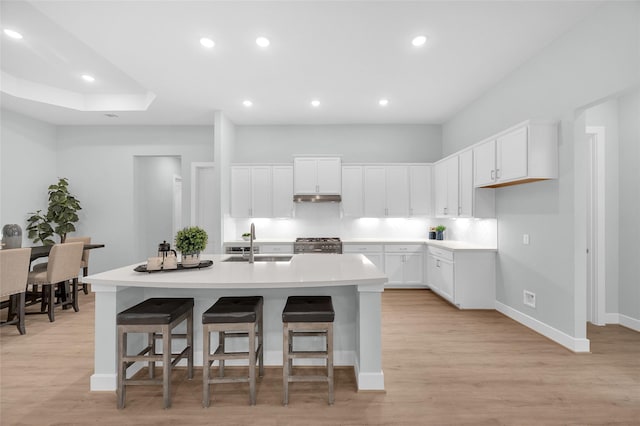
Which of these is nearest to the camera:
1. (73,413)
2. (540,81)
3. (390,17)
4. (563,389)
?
(73,413)

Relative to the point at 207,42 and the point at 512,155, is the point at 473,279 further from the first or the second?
the point at 207,42

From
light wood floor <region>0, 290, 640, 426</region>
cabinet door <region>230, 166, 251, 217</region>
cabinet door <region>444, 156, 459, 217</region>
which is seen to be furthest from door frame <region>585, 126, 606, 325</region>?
cabinet door <region>230, 166, 251, 217</region>

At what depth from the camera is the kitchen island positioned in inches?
86.7

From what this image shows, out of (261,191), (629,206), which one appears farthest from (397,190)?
(629,206)

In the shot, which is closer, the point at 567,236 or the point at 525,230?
the point at 567,236

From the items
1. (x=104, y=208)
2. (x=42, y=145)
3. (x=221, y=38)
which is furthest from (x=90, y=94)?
(x=221, y=38)

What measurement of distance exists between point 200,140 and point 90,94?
1.86 metres

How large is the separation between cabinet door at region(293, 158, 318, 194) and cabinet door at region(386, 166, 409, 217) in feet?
4.50

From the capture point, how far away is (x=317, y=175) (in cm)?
567

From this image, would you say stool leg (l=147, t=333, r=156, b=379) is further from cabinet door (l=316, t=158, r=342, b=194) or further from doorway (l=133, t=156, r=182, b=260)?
doorway (l=133, t=156, r=182, b=260)

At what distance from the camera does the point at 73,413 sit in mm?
2166

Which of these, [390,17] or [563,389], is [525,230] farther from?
[390,17]

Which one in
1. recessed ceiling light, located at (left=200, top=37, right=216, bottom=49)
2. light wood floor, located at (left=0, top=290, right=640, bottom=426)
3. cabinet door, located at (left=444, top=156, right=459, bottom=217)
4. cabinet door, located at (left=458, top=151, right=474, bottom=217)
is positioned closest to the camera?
light wood floor, located at (left=0, top=290, right=640, bottom=426)

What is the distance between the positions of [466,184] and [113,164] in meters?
6.51
